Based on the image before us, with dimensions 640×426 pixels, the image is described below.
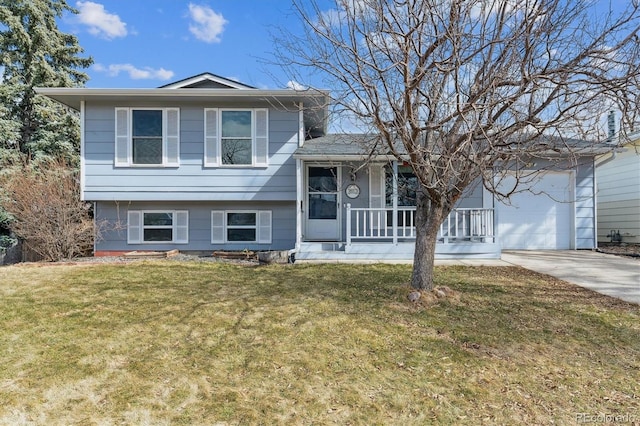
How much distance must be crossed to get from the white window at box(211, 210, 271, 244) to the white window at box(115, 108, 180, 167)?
6.25 ft

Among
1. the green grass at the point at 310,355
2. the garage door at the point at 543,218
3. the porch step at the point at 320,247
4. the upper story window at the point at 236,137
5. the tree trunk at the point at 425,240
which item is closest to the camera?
the green grass at the point at 310,355

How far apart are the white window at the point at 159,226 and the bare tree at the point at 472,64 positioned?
22.4 ft

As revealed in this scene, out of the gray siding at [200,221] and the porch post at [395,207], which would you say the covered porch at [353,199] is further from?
the gray siding at [200,221]

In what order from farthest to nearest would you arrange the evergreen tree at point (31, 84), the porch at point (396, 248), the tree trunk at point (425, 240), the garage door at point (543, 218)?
the evergreen tree at point (31, 84)
the garage door at point (543, 218)
the porch at point (396, 248)
the tree trunk at point (425, 240)

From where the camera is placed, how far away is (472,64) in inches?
179

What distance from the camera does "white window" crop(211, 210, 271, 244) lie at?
10.1 metres

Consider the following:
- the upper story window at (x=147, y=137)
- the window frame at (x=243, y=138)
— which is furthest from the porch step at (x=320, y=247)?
the upper story window at (x=147, y=137)

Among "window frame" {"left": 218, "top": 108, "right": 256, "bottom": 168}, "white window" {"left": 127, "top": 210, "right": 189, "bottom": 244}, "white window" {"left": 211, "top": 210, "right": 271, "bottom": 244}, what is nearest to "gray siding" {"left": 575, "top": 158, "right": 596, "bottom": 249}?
"white window" {"left": 211, "top": 210, "right": 271, "bottom": 244}

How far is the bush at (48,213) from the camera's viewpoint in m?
8.23

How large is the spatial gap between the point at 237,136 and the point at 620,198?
12520mm

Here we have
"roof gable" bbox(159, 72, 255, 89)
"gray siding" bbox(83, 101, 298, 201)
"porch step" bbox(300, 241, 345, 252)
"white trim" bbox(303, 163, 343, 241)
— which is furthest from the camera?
"white trim" bbox(303, 163, 343, 241)

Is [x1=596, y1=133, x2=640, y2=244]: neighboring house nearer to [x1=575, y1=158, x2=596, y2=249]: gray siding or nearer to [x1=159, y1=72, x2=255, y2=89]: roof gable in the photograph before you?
[x1=575, y1=158, x2=596, y2=249]: gray siding

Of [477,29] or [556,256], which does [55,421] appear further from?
[556,256]

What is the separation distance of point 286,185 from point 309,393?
725 cm
